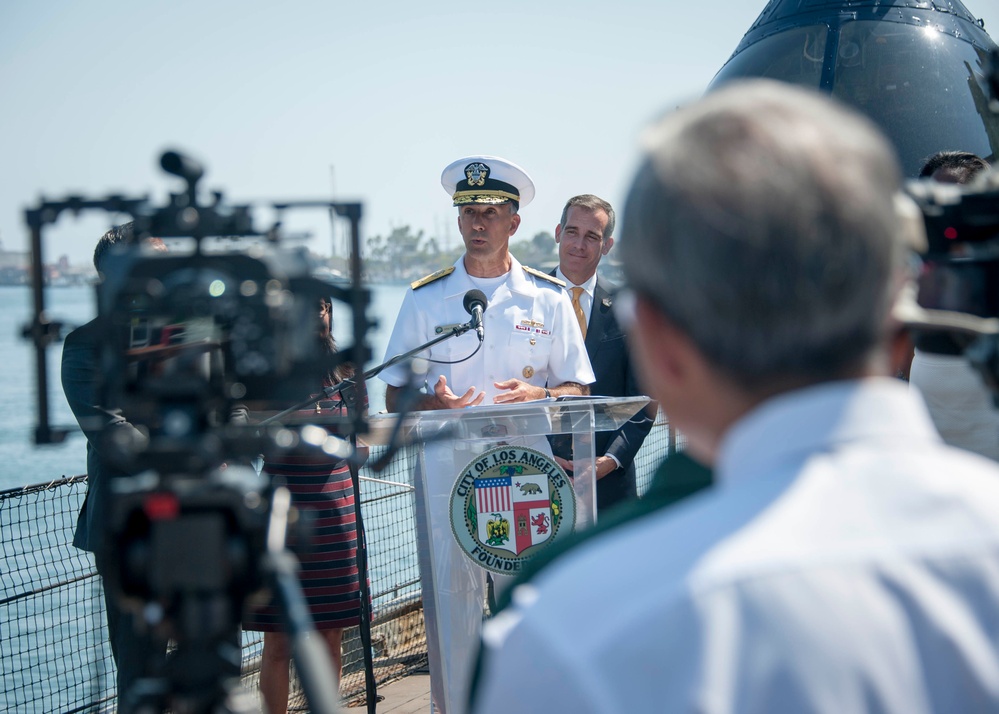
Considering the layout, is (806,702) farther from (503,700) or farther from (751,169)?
(751,169)

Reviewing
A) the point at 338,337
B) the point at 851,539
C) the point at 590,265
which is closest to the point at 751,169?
the point at 851,539

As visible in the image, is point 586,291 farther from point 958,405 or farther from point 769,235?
point 769,235

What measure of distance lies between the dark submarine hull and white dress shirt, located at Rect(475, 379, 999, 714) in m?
6.42

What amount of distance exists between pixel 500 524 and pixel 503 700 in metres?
2.81

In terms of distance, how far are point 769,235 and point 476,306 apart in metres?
2.89

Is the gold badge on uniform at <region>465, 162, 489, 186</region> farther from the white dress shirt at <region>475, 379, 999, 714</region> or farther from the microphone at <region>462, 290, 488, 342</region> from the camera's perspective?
the white dress shirt at <region>475, 379, 999, 714</region>

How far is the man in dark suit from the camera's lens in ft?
15.2

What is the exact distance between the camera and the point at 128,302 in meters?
1.58

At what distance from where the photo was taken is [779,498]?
98 cm

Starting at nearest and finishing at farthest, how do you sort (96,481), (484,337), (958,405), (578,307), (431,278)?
(958,405) → (96,481) → (484,337) → (431,278) → (578,307)

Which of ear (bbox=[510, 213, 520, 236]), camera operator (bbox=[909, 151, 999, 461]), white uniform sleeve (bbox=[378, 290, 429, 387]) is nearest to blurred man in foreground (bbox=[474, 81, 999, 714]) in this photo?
camera operator (bbox=[909, 151, 999, 461])

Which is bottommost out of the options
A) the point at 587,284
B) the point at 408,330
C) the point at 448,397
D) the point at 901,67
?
the point at 448,397

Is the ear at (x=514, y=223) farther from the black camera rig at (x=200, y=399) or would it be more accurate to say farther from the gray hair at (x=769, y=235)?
the gray hair at (x=769, y=235)

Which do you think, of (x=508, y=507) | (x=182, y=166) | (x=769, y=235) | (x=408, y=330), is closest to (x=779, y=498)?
(x=769, y=235)
